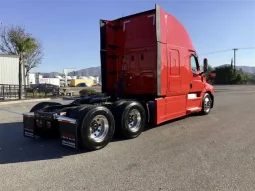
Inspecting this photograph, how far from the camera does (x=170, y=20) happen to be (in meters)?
7.96

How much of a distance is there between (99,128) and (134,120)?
1.33 meters

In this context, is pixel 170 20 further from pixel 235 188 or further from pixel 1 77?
pixel 1 77

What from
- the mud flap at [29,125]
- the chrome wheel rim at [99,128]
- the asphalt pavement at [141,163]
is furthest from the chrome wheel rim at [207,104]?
the mud flap at [29,125]

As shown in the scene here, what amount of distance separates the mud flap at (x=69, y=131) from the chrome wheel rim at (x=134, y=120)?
186cm

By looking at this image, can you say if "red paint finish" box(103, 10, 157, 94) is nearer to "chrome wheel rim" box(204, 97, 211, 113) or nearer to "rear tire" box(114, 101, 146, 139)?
"rear tire" box(114, 101, 146, 139)

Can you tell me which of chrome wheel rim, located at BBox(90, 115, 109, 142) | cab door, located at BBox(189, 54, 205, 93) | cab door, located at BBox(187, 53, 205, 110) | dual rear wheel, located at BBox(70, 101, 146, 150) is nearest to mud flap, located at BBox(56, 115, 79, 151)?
dual rear wheel, located at BBox(70, 101, 146, 150)

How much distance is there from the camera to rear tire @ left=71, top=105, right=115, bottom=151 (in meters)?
5.36

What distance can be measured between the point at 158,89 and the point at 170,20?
229 centimetres

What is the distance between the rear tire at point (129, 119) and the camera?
21.0 ft

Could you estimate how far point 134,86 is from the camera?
8383mm

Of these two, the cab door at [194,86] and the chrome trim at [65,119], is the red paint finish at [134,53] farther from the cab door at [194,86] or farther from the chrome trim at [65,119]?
the chrome trim at [65,119]

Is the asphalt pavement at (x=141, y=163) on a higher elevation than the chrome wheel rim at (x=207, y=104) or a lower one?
lower

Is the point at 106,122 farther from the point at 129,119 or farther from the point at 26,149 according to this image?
the point at 26,149

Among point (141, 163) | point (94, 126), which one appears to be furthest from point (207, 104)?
point (141, 163)
